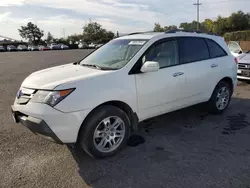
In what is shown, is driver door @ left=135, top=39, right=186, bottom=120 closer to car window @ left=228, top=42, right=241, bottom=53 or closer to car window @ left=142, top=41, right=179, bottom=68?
car window @ left=142, top=41, right=179, bottom=68

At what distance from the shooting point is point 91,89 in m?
3.14

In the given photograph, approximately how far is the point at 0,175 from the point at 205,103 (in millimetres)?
3955

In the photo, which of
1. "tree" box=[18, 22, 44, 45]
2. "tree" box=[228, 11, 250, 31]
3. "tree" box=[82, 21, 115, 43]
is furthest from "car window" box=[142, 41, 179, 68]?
"tree" box=[18, 22, 44, 45]

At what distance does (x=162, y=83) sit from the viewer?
12.7ft

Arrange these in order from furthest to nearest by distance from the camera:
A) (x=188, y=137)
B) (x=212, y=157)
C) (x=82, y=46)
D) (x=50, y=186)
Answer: (x=82, y=46) → (x=188, y=137) → (x=212, y=157) → (x=50, y=186)

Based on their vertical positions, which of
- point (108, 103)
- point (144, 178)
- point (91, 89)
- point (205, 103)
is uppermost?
point (91, 89)

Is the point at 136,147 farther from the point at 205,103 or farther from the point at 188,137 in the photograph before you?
the point at 205,103

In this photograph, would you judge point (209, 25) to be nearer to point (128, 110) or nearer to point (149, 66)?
point (149, 66)

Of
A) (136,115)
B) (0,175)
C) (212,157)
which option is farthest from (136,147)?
(0,175)

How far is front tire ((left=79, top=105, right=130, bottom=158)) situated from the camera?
3176 millimetres

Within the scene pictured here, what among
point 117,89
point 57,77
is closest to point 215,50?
point 117,89

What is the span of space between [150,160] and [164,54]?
1767 millimetres

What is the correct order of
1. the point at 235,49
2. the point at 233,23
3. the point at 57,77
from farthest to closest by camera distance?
the point at 233,23 → the point at 235,49 → the point at 57,77

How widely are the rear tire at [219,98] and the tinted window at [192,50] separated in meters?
0.75
